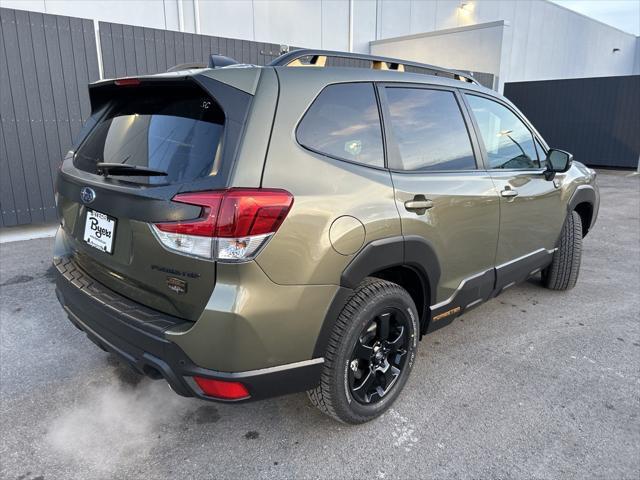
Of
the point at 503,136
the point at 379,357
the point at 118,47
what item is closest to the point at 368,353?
the point at 379,357

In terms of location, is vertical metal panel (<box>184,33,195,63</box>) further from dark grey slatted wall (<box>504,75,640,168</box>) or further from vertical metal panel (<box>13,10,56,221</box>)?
dark grey slatted wall (<box>504,75,640,168</box>)

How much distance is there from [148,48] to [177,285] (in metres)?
6.31

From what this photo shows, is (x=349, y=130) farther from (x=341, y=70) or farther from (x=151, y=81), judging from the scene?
(x=151, y=81)

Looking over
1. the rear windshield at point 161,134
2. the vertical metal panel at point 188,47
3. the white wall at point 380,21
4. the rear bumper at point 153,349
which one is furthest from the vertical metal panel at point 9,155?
the rear bumper at point 153,349

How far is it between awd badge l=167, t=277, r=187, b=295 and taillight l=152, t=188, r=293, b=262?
13 cm

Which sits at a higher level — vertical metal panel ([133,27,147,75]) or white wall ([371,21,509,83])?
white wall ([371,21,509,83])

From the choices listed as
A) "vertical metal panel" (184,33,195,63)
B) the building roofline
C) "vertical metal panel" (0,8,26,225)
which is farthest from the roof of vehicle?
the building roofline

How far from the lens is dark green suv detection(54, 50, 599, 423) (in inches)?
70.9

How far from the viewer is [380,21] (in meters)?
15.1

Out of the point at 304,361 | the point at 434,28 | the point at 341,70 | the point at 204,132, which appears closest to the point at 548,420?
the point at 304,361

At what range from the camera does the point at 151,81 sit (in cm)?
215

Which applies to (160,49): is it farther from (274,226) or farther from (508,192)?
(274,226)

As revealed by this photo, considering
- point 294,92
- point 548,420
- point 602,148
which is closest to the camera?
point 294,92

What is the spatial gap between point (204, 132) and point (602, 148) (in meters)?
16.0
